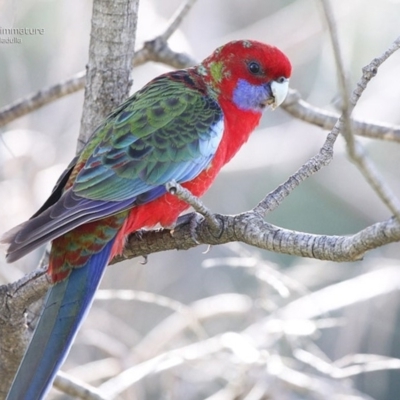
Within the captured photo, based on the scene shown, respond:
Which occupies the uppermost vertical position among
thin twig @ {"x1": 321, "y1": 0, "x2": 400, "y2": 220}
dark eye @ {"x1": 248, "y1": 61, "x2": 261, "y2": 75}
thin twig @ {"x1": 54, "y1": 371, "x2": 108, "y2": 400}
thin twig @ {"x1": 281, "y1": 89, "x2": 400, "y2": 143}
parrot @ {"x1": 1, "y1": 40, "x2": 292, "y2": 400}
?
dark eye @ {"x1": 248, "y1": 61, "x2": 261, "y2": 75}

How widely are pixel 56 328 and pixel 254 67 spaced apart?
176cm

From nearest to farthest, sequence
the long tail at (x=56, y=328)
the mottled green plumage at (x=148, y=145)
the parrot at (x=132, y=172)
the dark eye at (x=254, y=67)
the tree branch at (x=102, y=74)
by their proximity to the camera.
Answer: the long tail at (x=56, y=328)
the parrot at (x=132, y=172)
the tree branch at (x=102, y=74)
the mottled green plumage at (x=148, y=145)
the dark eye at (x=254, y=67)

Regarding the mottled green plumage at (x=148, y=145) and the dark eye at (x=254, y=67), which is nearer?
the mottled green plumage at (x=148, y=145)

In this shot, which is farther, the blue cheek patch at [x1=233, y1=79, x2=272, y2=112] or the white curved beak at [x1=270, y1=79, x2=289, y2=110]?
the blue cheek patch at [x1=233, y1=79, x2=272, y2=112]

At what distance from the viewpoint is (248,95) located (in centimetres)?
380

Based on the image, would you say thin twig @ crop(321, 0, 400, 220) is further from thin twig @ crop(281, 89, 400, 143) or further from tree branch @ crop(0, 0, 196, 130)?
tree branch @ crop(0, 0, 196, 130)

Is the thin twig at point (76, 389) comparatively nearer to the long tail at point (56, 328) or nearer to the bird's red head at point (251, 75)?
the long tail at point (56, 328)

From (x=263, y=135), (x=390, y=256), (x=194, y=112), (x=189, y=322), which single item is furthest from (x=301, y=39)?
(x=189, y=322)

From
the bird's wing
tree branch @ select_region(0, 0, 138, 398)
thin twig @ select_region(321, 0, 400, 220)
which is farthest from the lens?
the bird's wing

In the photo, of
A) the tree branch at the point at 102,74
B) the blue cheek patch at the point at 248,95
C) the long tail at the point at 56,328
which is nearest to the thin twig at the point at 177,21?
the tree branch at the point at 102,74

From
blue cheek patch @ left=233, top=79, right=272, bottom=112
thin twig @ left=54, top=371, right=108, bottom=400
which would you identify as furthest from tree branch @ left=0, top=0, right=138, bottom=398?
blue cheek patch @ left=233, top=79, right=272, bottom=112

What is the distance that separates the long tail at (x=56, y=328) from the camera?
107 inches

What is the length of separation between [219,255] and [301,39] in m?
2.13

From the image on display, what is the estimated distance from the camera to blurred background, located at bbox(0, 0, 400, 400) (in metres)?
3.89
